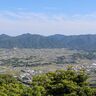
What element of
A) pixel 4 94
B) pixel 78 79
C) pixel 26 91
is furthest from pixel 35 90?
pixel 78 79

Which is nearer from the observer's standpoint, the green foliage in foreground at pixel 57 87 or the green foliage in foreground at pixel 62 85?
the green foliage in foreground at pixel 57 87

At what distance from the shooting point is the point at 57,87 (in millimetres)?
30672

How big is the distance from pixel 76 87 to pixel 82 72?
2704 mm

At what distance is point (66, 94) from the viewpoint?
98.0 feet

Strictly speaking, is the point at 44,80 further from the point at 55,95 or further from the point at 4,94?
the point at 4,94

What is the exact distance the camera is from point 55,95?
1221 inches

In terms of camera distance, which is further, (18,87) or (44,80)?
(18,87)

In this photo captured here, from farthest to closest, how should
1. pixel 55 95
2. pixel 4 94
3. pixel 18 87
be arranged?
pixel 18 87 → pixel 55 95 → pixel 4 94

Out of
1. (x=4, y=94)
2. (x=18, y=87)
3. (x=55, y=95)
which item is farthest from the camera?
(x=18, y=87)

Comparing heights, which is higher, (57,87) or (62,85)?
(62,85)

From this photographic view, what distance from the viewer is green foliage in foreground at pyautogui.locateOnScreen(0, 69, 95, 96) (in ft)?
97.3

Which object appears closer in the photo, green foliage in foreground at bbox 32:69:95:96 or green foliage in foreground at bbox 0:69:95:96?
green foliage in foreground at bbox 0:69:95:96

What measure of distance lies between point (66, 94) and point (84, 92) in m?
1.61

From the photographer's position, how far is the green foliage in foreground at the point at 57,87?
29656 mm
